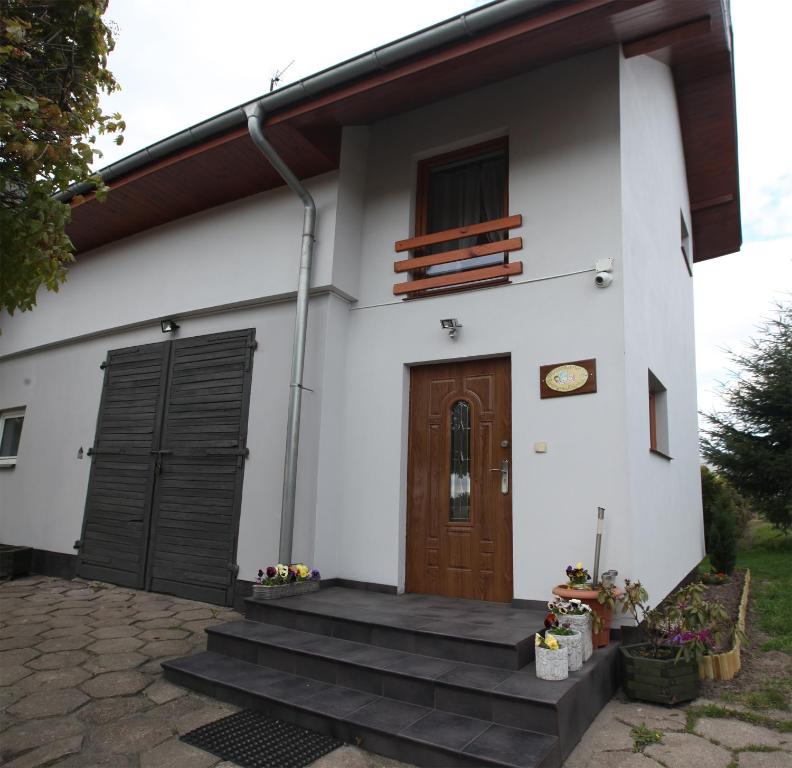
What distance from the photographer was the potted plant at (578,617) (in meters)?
3.46

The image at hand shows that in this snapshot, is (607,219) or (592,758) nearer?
(592,758)

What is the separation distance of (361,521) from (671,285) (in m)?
4.51

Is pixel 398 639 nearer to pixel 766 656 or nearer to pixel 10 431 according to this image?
pixel 766 656

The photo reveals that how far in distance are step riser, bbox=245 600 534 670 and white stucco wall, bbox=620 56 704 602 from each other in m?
1.19

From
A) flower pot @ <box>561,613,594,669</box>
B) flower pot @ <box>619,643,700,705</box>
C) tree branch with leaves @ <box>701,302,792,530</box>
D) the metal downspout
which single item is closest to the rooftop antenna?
the metal downspout

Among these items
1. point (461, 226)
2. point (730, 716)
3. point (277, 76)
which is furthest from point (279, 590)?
point (277, 76)

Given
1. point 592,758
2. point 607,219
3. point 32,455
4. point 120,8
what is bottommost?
point 592,758

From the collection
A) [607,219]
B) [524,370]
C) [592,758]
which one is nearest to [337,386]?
[524,370]

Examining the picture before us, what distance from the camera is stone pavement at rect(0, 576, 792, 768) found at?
274 centimetres

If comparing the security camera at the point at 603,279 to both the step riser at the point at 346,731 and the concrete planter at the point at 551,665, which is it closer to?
the concrete planter at the point at 551,665

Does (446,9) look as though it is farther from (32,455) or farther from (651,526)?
(32,455)

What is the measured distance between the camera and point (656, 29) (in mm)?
4551

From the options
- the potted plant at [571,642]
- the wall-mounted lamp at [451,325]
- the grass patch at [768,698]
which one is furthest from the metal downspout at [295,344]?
the grass patch at [768,698]

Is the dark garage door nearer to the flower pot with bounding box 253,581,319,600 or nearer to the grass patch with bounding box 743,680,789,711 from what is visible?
the flower pot with bounding box 253,581,319,600
